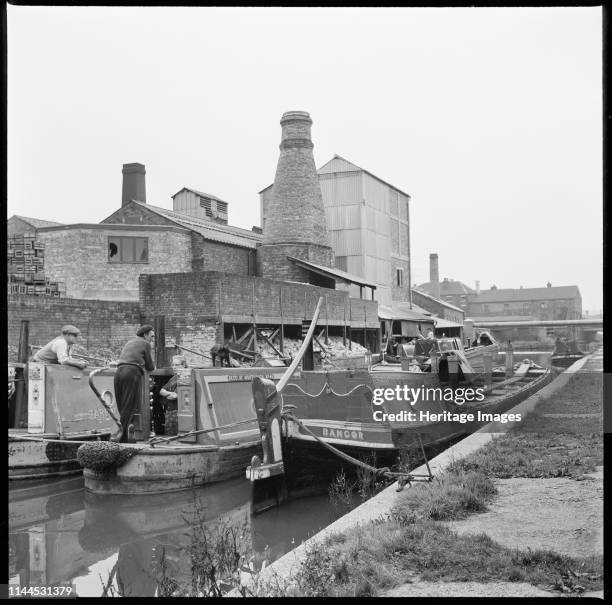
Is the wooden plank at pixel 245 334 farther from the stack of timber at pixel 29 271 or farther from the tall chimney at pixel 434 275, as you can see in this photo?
the stack of timber at pixel 29 271

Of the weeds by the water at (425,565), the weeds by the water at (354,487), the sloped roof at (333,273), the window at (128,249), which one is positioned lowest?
the weeds by the water at (354,487)

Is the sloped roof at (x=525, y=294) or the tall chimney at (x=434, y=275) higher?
the tall chimney at (x=434, y=275)

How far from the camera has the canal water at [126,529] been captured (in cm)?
566

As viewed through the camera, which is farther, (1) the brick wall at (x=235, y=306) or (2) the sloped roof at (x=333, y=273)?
(1) the brick wall at (x=235, y=306)

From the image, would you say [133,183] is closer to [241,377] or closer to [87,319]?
[241,377]

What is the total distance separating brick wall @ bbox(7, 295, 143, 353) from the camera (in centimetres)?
962

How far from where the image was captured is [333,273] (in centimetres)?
895

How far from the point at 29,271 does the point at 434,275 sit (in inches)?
247

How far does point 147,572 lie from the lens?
5539 millimetres

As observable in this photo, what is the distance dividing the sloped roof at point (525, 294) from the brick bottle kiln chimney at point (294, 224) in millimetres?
2148

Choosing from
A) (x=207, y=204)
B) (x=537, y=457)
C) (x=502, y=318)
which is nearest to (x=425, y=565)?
(x=537, y=457)

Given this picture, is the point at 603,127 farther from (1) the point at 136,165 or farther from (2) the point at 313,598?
(1) the point at 136,165

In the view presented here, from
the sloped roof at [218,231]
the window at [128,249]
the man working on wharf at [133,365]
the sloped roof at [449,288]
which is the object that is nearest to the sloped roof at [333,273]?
the sloped roof at [449,288]

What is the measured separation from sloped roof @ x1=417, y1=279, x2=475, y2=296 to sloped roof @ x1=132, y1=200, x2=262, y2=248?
8.80ft
